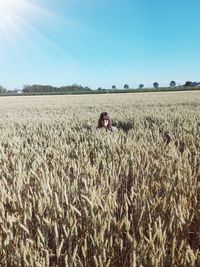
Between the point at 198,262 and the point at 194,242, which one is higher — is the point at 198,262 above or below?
above

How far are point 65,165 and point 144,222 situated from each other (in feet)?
4.63

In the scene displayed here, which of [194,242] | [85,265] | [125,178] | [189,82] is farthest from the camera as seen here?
[189,82]

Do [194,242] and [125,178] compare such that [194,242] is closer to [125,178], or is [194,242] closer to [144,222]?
[144,222]

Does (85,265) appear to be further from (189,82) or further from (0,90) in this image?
(0,90)

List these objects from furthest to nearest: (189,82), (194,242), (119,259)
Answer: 1. (189,82)
2. (194,242)
3. (119,259)

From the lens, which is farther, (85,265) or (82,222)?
(82,222)

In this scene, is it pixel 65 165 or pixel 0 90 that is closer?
pixel 65 165

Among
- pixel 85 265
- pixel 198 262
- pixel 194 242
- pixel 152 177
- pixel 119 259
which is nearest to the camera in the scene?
pixel 198 262

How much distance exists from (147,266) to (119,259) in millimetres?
228

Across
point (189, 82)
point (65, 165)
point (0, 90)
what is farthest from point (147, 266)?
point (0, 90)

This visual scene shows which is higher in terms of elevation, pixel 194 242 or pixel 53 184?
pixel 53 184

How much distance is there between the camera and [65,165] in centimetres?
334

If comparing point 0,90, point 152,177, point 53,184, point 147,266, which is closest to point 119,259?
point 147,266

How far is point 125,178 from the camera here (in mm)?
3059
